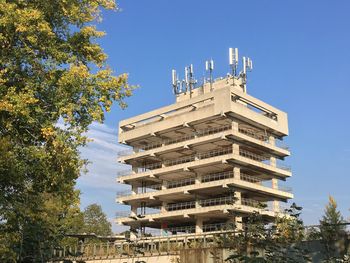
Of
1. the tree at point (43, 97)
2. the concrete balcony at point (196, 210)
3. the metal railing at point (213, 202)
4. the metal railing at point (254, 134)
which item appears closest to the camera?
the tree at point (43, 97)

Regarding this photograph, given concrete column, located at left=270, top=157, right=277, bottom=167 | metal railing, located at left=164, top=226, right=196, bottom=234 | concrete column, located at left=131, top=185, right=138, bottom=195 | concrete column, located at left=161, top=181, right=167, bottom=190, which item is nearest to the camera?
metal railing, located at left=164, top=226, right=196, bottom=234

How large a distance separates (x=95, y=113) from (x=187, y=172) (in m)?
44.7

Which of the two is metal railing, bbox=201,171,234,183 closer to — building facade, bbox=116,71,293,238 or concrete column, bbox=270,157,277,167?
building facade, bbox=116,71,293,238

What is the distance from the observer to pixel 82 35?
15.8m

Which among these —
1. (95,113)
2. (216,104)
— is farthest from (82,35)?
(216,104)

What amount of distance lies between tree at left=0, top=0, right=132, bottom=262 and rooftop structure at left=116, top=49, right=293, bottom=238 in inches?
1493

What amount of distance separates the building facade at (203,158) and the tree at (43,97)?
124 feet

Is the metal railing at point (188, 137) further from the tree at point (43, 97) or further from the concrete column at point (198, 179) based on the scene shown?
the tree at point (43, 97)

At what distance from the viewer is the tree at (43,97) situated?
13.3 m

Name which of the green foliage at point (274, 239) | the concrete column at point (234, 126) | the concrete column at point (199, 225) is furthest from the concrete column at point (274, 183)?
the green foliage at point (274, 239)

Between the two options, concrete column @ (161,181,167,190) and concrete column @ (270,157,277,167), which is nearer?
concrete column @ (270,157,277,167)

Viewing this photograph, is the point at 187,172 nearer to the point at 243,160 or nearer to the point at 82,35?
the point at 243,160

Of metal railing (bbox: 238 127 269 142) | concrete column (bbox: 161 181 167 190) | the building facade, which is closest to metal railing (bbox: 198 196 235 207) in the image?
the building facade

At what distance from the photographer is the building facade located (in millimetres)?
54031
